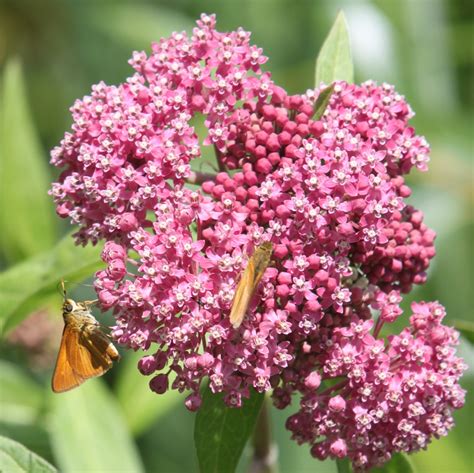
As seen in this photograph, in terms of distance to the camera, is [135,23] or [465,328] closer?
[465,328]

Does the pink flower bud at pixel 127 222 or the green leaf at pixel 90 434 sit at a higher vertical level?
the pink flower bud at pixel 127 222

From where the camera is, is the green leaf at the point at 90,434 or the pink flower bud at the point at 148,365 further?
the green leaf at the point at 90,434

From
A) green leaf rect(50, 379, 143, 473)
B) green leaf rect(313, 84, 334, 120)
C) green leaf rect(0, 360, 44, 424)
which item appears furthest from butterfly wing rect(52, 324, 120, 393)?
green leaf rect(0, 360, 44, 424)

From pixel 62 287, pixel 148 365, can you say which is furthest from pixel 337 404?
pixel 62 287

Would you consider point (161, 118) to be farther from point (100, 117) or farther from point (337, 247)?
point (337, 247)

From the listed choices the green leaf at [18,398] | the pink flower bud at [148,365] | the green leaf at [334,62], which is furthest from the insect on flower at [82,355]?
the green leaf at [18,398]

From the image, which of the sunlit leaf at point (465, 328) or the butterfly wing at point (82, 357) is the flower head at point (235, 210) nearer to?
the butterfly wing at point (82, 357)

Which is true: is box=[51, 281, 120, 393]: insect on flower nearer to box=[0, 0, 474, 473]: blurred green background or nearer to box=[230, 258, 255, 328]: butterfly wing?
box=[0, 0, 474, 473]: blurred green background

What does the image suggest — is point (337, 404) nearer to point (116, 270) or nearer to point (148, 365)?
point (148, 365)
